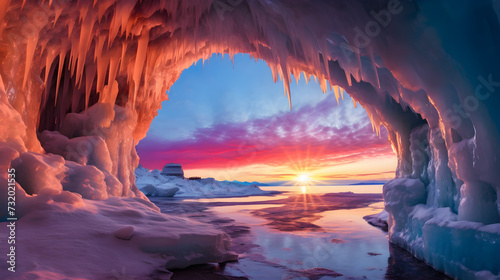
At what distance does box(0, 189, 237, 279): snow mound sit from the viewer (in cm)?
239

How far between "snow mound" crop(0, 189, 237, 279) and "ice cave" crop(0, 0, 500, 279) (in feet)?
0.06

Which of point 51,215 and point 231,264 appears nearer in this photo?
point 51,215

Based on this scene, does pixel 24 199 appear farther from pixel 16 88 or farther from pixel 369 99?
pixel 369 99

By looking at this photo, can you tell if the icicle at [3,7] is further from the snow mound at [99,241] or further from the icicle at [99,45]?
the snow mound at [99,241]

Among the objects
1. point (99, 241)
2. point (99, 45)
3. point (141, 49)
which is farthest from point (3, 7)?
point (99, 241)

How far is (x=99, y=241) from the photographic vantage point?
297 cm

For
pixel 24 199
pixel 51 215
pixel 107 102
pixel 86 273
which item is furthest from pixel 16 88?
pixel 86 273

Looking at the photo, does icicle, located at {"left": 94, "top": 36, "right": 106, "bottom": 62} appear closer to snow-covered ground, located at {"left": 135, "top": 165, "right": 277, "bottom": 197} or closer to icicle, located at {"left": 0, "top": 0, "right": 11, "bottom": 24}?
icicle, located at {"left": 0, "top": 0, "right": 11, "bottom": 24}

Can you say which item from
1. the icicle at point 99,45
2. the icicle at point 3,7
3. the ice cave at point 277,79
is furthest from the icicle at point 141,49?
the icicle at point 3,7

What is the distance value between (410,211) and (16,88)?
8.13 meters

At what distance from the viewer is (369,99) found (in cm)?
704

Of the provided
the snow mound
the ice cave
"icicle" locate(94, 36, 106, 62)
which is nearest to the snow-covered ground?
the ice cave

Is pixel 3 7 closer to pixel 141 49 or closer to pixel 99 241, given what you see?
pixel 141 49

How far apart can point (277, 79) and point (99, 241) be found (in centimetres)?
593
